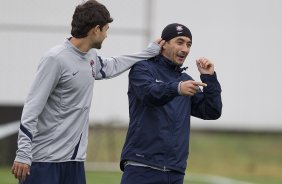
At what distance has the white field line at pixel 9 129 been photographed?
1701 cm

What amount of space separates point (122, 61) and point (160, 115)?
627 millimetres

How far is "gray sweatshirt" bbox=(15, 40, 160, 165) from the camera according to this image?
6.69m

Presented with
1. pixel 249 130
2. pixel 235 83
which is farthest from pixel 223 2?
pixel 249 130

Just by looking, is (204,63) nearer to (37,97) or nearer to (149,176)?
(149,176)

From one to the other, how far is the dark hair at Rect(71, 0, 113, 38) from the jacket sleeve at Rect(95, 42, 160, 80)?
1.56 ft

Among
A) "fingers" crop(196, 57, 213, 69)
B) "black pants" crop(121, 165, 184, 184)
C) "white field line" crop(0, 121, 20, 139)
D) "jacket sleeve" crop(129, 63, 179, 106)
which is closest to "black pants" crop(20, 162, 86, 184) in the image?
"black pants" crop(121, 165, 184, 184)

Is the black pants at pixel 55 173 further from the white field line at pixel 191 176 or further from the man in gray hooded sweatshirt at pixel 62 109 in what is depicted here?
the white field line at pixel 191 176

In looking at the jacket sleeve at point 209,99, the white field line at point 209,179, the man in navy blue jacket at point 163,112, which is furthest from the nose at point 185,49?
the white field line at point 209,179

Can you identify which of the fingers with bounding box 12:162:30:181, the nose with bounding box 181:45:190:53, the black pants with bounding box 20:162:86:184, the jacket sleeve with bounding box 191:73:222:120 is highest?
the nose with bounding box 181:45:190:53

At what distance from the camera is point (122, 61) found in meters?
7.55

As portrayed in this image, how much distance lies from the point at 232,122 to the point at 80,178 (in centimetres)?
1401

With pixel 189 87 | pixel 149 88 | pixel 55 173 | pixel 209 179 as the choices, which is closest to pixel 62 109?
pixel 55 173

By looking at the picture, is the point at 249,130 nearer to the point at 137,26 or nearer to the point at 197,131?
the point at 197,131

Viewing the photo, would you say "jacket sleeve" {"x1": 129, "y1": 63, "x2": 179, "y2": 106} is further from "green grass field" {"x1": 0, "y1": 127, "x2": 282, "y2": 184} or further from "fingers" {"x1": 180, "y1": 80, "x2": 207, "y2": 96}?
"green grass field" {"x1": 0, "y1": 127, "x2": 282, "y2": 184}
